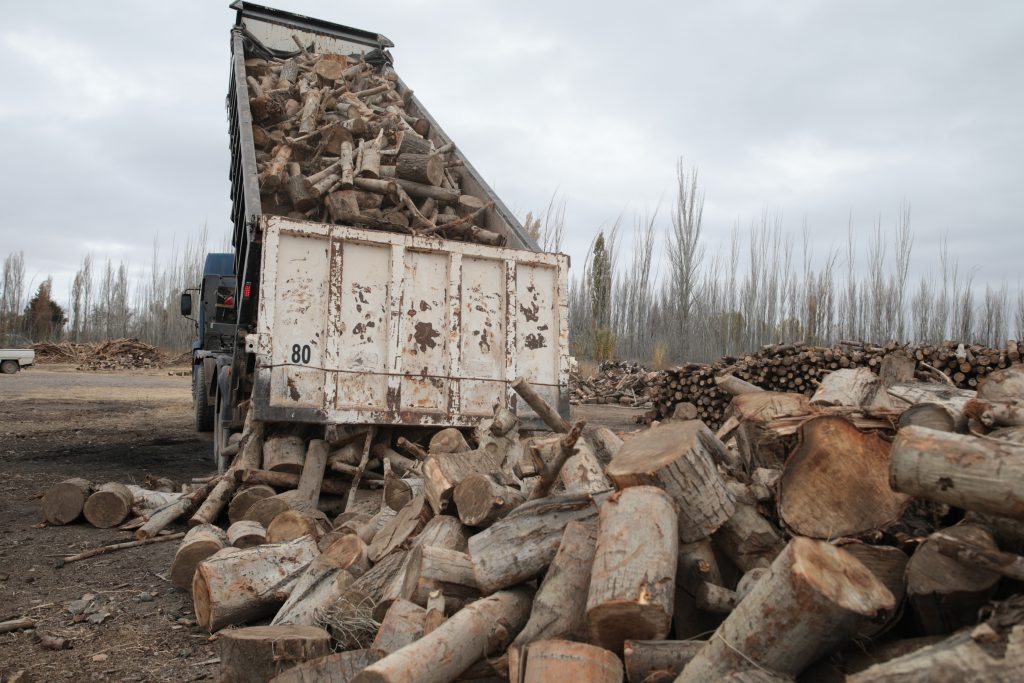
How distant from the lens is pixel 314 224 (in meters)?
5.77

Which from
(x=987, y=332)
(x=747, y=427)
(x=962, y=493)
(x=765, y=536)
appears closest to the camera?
(x=962, y=493)

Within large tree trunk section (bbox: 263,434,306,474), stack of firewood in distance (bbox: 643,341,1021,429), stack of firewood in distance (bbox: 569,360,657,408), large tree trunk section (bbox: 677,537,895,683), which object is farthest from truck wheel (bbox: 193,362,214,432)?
large tree trunk section (bbox: 677,537,895,683)

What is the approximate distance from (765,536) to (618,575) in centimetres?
67

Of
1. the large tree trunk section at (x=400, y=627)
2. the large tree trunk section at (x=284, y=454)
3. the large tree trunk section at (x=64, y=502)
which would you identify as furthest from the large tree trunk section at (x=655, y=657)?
the large tree trunk section at (x=64, y=502)

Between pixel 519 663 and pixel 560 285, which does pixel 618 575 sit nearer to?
pixel 519 663

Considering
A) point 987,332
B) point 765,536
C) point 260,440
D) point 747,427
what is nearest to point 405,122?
point 260,440

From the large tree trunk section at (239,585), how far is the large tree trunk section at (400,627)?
1.06 m

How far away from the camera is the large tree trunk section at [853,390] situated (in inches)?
143

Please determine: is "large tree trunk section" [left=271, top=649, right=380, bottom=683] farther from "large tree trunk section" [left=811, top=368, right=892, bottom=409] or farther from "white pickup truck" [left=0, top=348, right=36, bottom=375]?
"white pickup truck" [left=0, top=348, right=36, bottom=375]

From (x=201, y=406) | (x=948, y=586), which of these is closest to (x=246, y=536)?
(x=948, y=586)

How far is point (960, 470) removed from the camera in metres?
2.19

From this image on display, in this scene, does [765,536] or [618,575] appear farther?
[765,536]

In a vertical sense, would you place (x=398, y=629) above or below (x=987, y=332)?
below

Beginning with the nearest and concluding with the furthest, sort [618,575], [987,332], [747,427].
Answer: [618,575]
[747,427]
[987,332]
